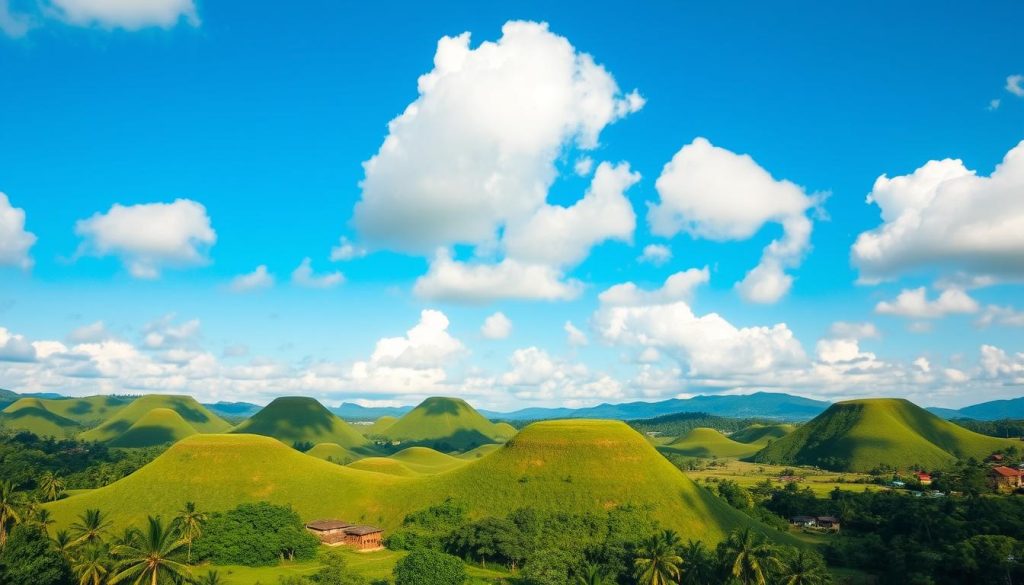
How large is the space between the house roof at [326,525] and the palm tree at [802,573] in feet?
239

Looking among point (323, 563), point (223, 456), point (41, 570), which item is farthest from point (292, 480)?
point (41, 570)

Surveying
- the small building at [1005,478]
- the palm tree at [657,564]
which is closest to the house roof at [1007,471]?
the small building at [1005,478]

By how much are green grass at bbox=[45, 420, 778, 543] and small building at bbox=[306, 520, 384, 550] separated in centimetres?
668

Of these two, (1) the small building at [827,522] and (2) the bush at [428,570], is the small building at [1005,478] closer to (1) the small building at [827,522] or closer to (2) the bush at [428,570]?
(1) the small building at [827,522]

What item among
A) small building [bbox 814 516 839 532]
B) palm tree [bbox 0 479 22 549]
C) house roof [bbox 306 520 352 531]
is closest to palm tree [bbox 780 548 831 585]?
small building [bbox 814 516 839 532]

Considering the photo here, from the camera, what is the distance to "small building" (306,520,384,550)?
331 ft

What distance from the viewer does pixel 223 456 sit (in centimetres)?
13462

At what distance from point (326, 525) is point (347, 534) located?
4660 millimetres

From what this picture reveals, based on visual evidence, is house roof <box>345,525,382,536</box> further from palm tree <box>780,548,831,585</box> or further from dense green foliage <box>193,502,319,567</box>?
palm tree <box>780,548,831,585</box>

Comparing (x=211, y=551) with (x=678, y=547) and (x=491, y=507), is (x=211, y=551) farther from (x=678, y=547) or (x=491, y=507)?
(x=678, y=547)

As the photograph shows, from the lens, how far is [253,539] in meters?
91.4

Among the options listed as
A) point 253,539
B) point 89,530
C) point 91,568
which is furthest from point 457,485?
point 91,568

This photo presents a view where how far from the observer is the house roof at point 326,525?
10450cm

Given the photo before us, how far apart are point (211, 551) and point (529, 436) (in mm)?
62867
